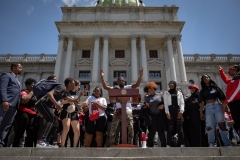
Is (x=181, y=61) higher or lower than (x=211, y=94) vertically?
higher

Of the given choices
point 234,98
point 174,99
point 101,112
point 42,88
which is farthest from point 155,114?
point 42,88

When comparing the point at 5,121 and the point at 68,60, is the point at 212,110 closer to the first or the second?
the point at 5,121

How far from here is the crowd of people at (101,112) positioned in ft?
15.4

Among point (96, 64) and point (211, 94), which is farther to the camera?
point (96, 64)

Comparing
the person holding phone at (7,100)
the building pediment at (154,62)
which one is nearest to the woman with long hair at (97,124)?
the person holding phone at (7,100)

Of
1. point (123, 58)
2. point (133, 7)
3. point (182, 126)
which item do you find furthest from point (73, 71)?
point (182, 126)

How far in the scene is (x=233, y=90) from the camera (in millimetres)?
4938

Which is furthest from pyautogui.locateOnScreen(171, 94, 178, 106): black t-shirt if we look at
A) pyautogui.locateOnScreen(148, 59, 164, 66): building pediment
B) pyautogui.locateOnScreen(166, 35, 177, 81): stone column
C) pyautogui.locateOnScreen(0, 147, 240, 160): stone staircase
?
pyautogui.locateOnScreen(148, 59, 164, 66): building pediment

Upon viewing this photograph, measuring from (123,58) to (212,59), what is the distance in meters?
13.2

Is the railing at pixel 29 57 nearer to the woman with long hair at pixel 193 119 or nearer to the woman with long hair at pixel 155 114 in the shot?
the woman with long hair at pixel 155 114

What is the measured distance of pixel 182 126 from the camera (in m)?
6.48

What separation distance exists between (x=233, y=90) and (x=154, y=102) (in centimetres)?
223

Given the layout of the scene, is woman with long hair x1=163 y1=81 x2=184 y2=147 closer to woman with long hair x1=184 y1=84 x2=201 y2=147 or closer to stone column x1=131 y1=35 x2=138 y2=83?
woman with long hair x1=184 y1=84 x2=201 y2=147

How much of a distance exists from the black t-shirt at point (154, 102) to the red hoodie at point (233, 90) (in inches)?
75.6
